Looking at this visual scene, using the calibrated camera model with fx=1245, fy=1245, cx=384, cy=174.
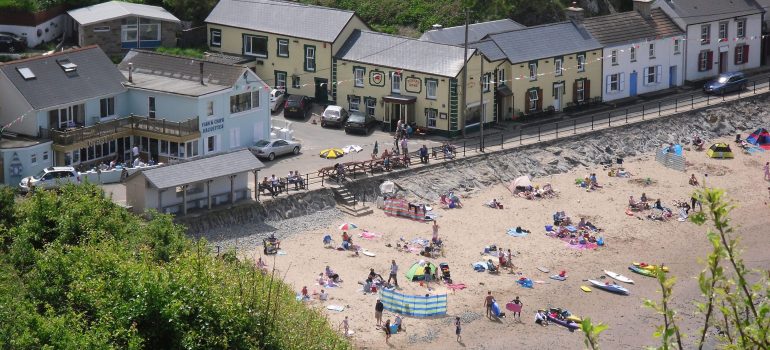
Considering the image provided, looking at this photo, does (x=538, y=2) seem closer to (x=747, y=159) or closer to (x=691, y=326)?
(x=747, y=159)

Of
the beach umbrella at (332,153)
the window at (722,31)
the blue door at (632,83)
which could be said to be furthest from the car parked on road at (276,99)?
the window at (722,31)

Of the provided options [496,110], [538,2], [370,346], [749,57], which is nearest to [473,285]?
[370,346]

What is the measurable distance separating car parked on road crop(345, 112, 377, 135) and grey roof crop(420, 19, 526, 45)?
687cm

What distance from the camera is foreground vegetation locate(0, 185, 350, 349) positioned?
3133 cm

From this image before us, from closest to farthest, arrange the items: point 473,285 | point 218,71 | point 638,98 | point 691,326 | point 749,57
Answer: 1. point 691,326
2. point 473,285
3. point 218,71
4. point 638,98
5. point 749,57

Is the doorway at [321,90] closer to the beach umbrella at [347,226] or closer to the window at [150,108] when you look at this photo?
the window at [150,108]

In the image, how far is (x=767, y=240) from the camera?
193ft

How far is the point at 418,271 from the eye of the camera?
5125 centimetres

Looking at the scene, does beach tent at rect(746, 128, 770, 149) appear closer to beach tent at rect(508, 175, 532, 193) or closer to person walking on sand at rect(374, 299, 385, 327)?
beach tent at rect(508, 175, 532, 193)

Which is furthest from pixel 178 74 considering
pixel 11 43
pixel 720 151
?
pixel 720 151

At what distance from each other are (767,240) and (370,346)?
2366 cm

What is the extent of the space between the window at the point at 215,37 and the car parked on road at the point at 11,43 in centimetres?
1091

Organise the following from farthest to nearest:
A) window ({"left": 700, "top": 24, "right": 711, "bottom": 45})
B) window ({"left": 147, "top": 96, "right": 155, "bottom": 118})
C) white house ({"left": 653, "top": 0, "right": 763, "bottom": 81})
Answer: window ({"left": 700, "top": 24, "right": 711, "bottom": 45}) < white house ({"left": 653, "top": 0, "right": 763, "bottom": 81}) < window ({"left": 147, "top": 96, "right": 155, "bottom": 118})

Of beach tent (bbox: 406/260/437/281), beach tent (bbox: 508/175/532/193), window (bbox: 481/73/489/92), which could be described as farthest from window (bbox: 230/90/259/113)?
beach tent (bbox: 406/260/437/281)
